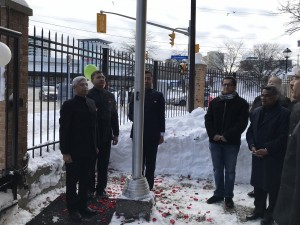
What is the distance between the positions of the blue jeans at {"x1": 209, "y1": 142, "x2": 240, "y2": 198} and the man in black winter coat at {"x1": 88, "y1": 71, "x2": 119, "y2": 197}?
1.56 metres

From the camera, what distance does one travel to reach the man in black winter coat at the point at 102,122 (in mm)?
5324

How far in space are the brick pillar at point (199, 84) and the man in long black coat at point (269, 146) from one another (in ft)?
28.3

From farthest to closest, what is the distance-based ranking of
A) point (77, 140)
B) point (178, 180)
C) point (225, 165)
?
point (178, 180) → point (225, 165) → point (77, 140)

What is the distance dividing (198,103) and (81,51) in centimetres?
752

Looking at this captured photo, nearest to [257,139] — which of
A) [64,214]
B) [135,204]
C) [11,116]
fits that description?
[135,204]

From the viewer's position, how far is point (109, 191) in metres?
5.99

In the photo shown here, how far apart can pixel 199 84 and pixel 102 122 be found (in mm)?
8521

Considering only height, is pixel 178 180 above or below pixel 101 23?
below

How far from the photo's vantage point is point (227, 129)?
5281 millimetres

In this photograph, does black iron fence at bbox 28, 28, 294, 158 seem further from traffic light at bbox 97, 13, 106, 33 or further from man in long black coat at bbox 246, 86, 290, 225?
traffic light at bbox 97, 13, 106, 33

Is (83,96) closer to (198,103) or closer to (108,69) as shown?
(108,69)

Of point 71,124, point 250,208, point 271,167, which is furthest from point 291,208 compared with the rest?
point 250,208

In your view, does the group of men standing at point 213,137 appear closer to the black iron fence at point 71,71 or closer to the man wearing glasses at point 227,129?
the man wearing glasses at point 227,129

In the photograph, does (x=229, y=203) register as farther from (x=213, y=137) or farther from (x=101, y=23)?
(x=101, y=23)
